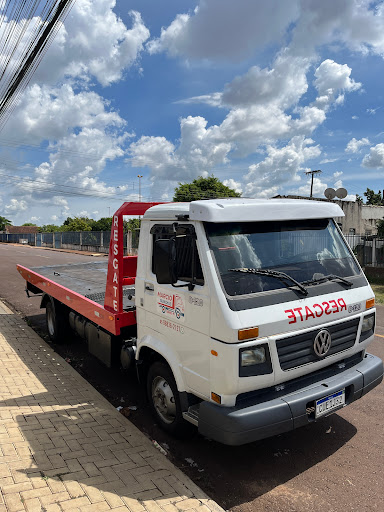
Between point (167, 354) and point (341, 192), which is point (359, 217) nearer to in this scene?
point (341, 192)

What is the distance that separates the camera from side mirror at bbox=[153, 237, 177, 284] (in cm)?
330

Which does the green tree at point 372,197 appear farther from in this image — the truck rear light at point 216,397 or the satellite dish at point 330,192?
the truck rear light at point 216,397

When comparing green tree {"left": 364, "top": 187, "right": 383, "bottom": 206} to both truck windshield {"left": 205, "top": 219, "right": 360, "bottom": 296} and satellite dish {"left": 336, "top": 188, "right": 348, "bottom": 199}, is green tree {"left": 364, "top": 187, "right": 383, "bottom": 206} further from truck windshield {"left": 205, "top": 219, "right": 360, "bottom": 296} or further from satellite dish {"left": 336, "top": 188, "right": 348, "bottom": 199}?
truck windshield {"left": 205, "top": 219, "right": 360, "bottom": 296}

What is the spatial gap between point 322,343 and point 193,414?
127 centimetres

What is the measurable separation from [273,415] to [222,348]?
2.12 feet

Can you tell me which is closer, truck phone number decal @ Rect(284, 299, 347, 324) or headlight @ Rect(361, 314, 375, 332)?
truck phone number decal @ Rect(284, 299, 347, 324)

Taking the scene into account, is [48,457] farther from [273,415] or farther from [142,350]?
[273,415]

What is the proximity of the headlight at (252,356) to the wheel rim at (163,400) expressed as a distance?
3.56 ft

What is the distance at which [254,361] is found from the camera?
3033 millimetres

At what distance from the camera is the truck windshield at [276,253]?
326cm

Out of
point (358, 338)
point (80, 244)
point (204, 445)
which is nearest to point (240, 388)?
point (204, 445)

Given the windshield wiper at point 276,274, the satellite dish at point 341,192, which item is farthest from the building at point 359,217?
the windshield wiper at point 276,274

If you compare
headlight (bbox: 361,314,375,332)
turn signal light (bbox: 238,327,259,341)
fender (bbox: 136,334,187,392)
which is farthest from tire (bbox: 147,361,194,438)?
headlight (bbox: 361,314,375,332)

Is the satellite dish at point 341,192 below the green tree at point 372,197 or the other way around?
below
